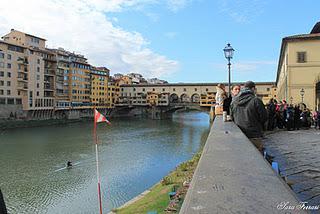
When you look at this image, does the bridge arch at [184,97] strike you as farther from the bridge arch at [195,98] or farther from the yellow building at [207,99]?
the yellow building at [207,99]

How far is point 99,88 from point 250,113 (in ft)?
220

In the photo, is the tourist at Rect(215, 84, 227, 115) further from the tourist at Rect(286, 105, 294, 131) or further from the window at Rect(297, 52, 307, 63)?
the window at Rect(297, 52, 307, 63)

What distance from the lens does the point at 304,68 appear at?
24.8 metres

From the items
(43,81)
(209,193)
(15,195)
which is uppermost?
(43,81)

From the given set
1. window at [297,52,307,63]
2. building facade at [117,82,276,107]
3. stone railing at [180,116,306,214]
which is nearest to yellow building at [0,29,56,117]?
building facade at [117,82,276,107]

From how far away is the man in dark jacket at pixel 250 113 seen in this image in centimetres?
466

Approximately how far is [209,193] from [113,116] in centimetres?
7374

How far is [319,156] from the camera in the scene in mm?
6219

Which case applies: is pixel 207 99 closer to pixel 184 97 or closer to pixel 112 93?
pixel 184 97

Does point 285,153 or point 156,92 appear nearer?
point 285,153

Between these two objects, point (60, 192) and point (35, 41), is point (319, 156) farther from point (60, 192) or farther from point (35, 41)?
point (35, 41)

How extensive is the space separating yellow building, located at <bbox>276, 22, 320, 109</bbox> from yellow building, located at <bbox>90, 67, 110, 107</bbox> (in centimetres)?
4894

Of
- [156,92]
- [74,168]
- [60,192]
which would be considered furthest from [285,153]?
[156,92]

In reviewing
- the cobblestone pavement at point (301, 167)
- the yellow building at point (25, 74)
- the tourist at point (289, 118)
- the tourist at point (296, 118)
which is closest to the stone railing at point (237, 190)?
the cobblestone pavement at point (301, 167)
